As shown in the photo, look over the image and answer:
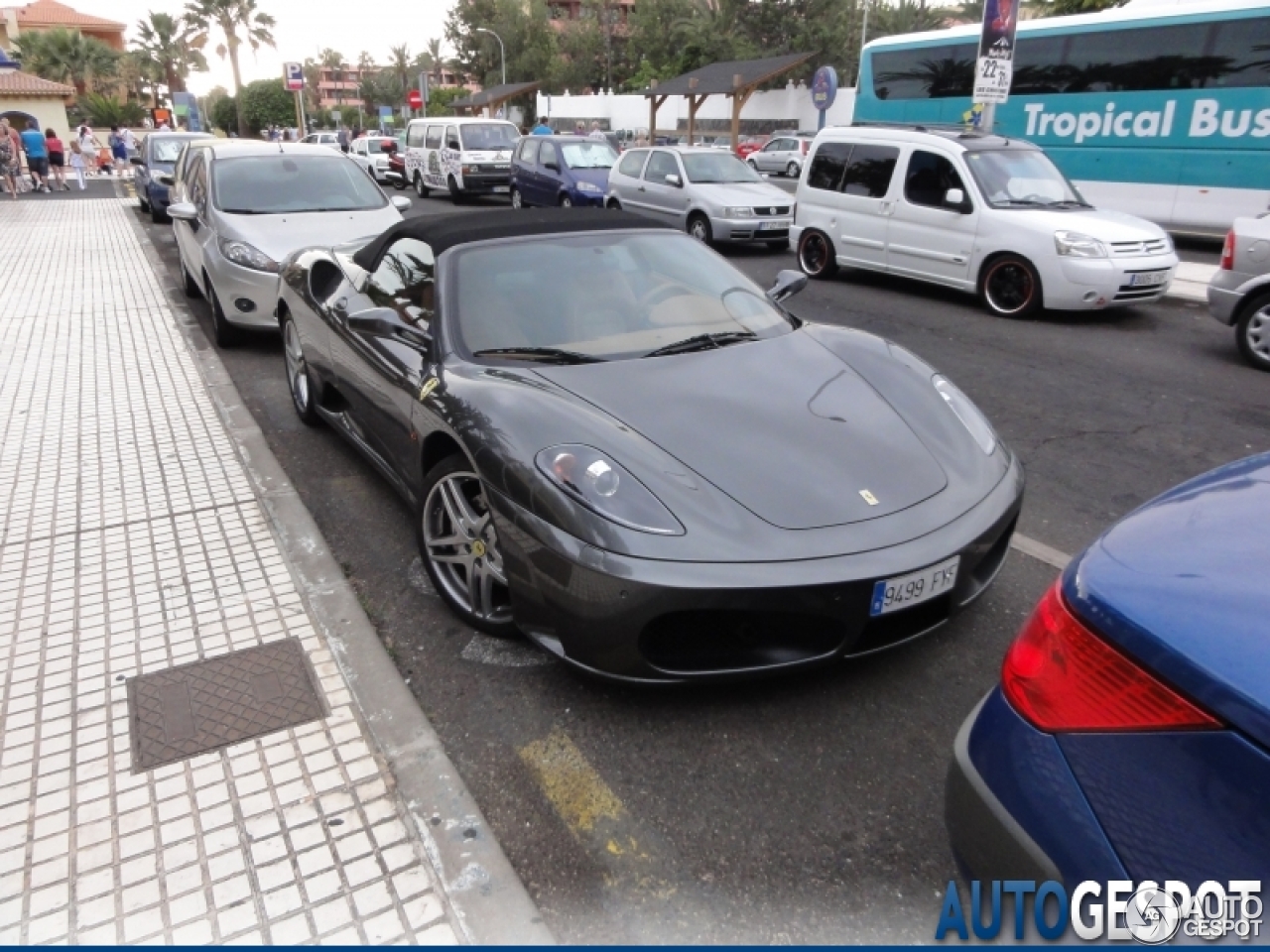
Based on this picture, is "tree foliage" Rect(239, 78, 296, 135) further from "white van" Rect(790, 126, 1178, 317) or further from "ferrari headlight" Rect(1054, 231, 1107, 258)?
"ferrari headlight" Rect(1054, 231, 1107, 258)

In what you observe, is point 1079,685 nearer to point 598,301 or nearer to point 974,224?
point 598,301

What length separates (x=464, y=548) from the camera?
3.29m

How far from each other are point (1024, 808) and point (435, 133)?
2373cm

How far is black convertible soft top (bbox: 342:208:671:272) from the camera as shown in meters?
4.01

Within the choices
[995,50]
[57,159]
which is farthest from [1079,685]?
[57,159]

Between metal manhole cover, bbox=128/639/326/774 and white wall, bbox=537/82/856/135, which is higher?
white wall, bbox=537/82/856/135

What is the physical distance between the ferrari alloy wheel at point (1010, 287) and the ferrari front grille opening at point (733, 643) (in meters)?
7.43

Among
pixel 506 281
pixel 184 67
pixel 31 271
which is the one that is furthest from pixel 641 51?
pixel 506 281

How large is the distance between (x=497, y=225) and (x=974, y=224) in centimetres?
676

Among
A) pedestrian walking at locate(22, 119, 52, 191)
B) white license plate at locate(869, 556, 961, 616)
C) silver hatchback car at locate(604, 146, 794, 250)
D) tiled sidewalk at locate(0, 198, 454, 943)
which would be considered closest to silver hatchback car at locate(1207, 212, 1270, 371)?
white license plate at locate(869, 556, 961, 616)

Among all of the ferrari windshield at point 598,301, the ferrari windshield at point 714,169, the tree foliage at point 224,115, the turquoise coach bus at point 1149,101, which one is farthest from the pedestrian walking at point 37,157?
the tree foliage at point 224,115

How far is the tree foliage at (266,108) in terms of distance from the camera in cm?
6756

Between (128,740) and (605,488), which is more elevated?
(605,488)

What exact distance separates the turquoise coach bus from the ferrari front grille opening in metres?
13.9
